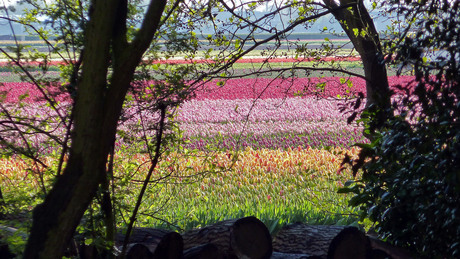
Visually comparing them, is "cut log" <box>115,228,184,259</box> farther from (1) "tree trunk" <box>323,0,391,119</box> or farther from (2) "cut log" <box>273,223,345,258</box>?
(1) "tree trunk" <box>323,0,391,119</box>

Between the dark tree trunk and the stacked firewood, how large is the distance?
1.16 m

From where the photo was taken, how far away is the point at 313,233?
383cm

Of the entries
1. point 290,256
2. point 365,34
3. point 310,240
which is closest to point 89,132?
point 290,256

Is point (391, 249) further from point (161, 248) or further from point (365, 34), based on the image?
point (365, 34)

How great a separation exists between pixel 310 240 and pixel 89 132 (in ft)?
6.39

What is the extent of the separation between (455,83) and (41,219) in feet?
5.13

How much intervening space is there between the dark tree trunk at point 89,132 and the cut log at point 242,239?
1380mm

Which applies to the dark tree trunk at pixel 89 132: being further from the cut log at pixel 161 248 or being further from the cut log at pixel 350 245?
the cut log at pixel 350 245

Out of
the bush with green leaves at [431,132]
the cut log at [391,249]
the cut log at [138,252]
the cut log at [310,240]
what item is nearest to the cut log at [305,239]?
the cut log at [310,240]

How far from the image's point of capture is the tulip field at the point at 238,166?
3934 mm

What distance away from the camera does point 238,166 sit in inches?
299

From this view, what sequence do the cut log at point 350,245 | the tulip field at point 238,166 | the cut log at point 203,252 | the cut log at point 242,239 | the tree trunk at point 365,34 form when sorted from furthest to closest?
the tree trunk at point 365,34
the tulip field at point 238,166
the cut log at point 350,245
the cut log at point 242,239
the cut log at point 203,252

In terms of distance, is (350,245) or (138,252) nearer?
(138,252)

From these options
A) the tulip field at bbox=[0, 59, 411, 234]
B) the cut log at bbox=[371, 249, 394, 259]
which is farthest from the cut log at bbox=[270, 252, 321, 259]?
the tulip field at bbox=[0, 59, 411, 234]
